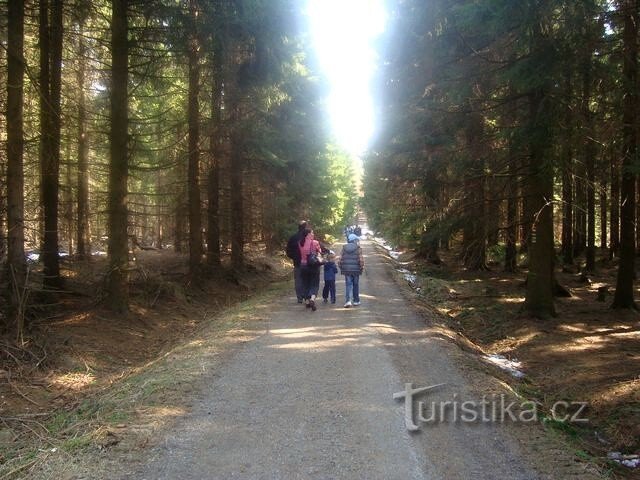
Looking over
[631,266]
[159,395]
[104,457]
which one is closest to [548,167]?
[631,266]

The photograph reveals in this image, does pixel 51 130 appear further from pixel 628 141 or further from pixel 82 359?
pixel 628 141

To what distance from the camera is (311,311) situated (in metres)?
12.6

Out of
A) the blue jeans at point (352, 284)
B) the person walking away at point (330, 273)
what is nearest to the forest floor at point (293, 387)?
the blue jeans at point (352, 284)

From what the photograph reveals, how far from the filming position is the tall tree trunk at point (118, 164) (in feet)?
37.6

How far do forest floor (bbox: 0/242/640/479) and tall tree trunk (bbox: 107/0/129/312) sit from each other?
783mm

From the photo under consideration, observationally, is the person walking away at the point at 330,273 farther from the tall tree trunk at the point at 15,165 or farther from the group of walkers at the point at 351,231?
the tall tree trunk at the point at 15,165

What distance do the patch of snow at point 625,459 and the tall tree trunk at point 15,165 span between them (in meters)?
8.90

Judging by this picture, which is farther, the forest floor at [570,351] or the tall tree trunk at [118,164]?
the tall tree trunk at [118,164]

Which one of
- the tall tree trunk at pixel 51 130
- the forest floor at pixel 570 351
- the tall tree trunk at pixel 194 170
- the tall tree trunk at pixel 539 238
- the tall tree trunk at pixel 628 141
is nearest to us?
the forest floor at pixel 570 351

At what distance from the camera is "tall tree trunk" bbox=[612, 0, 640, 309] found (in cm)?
1020

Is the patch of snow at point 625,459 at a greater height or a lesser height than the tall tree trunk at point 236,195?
lesser

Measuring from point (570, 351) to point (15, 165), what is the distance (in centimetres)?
1150

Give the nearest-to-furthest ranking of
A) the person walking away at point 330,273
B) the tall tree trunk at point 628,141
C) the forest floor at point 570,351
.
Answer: the forest floor at point 570,351, the tall tree trunk at point 628,141, the person walking away at point 330,273

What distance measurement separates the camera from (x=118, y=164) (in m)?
11.7
